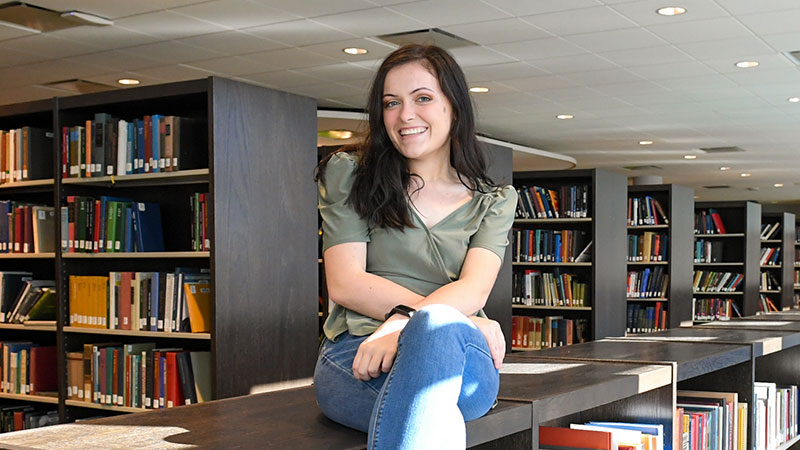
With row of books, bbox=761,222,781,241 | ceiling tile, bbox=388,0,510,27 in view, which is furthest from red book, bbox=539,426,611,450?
row of books, bbox=761,222,781,241

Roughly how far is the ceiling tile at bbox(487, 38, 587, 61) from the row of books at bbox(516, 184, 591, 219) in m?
1.07

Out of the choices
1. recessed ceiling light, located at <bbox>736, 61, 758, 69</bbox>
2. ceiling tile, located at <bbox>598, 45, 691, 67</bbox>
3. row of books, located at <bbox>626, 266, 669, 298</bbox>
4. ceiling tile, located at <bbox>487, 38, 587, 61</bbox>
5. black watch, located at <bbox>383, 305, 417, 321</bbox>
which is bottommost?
row of books, located at <bbox>626, 266, 669, 298</bbox>

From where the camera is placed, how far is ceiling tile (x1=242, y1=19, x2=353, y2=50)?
20.4 ft

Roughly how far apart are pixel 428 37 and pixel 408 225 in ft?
16.1

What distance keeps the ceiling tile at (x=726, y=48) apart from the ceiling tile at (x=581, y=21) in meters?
0.87

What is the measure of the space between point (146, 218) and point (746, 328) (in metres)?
2.84

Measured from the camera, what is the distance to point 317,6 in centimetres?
577

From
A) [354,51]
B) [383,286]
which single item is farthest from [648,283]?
[383,286]

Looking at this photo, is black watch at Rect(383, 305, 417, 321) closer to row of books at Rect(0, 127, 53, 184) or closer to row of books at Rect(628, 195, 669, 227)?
row of books at Rect(0, 127, 53, 184)

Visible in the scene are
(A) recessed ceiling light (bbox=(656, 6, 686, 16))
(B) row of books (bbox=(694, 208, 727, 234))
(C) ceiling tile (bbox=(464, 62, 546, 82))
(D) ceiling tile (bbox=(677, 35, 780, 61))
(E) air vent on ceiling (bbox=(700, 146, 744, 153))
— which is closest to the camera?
(A) recessed ceiling light (bbox=(656, 6, 686, 16))

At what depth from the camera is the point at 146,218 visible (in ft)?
14.4

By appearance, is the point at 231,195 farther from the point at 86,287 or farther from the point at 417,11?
the point at 417,11

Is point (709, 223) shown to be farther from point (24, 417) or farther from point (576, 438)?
point (576, 438)

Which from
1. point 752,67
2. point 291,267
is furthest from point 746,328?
point 752,67
